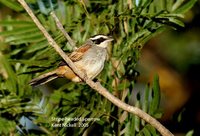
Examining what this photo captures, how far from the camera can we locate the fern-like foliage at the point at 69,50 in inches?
123

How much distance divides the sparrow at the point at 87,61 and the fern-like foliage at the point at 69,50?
77mm

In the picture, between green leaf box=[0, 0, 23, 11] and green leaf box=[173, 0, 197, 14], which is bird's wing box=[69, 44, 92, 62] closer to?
green leaf box=[0, 0, 23, 11]

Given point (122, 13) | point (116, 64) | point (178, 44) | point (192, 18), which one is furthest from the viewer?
point (178, 44)

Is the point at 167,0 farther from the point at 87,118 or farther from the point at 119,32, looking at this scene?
the point at 87,118

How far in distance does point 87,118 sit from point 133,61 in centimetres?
43

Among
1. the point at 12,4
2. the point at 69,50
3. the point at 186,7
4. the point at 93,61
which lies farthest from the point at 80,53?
the point at 186,7

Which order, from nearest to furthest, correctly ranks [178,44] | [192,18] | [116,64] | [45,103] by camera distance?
[116,64] → [45,103] → [192,18] → [178,44]

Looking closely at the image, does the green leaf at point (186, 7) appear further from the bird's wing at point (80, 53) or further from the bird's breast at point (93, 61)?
the bird's wing at point (80, 53)

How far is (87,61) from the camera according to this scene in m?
4.16

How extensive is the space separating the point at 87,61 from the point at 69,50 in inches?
26.0

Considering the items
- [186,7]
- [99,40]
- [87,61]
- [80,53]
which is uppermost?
[186,7]

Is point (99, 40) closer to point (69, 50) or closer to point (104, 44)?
point (104, 44)

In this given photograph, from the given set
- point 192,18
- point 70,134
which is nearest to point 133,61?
point 70,134

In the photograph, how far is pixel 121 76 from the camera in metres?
3.26
